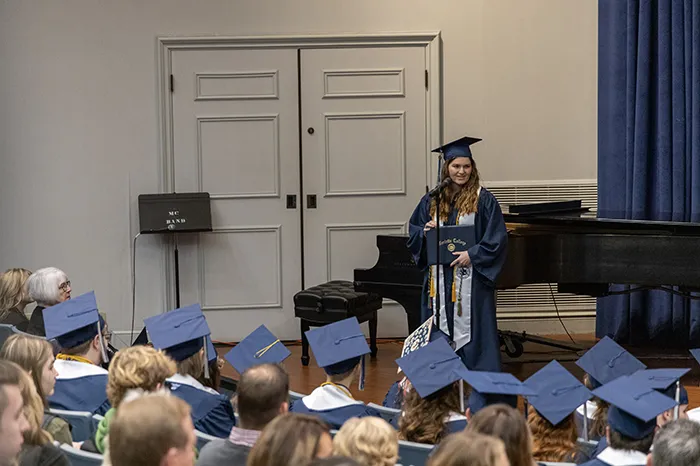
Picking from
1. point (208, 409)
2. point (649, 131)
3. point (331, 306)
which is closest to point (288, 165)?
point (331, 306)

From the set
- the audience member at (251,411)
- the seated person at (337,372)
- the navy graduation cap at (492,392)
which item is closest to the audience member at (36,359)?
the audience member at (251,411)

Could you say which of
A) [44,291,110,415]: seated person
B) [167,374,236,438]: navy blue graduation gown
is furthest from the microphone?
[167,374,236,438]: navy blue graduation gown

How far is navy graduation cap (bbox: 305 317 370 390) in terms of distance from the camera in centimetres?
445

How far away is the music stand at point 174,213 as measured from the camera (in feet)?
28.6

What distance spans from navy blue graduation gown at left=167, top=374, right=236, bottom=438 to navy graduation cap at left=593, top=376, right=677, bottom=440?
4.75 ft

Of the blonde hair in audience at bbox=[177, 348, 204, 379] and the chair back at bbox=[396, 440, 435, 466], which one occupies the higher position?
the blonde hair in audience at bbox=[177, 348, 204, 379]

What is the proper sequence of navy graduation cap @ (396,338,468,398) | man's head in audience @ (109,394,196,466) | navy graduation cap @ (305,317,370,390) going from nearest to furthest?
man's head in audience @ (109,394,196,466) < navy graduation cap @ (396,338,468,398) < navy graduation cap @ (305,317,370,390)

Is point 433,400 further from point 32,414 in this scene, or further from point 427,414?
point 32,414

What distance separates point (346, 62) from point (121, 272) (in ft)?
8.78

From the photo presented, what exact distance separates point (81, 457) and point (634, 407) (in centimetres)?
178

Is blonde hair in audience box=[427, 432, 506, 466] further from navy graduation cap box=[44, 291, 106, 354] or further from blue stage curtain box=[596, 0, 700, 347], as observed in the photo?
blue stage curtain box=[596, 0, 700, 347]

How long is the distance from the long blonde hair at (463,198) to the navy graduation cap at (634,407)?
2.75m

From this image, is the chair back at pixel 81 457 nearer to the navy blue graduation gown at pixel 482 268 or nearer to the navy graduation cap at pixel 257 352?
the navy graduation cap at pixel 257 352

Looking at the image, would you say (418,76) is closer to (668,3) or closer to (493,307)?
(668,3)
